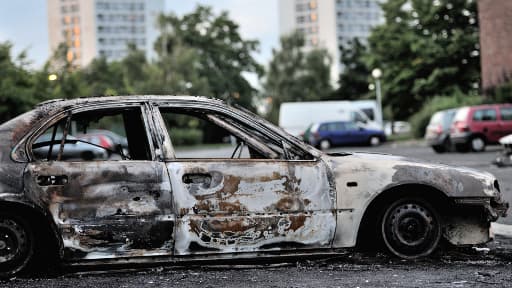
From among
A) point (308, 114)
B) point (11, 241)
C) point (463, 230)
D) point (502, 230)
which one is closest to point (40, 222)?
point (11, 241)

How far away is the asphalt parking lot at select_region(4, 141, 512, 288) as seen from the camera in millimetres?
5191

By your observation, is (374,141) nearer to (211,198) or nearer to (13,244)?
(211,198)

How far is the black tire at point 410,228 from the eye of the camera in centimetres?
599

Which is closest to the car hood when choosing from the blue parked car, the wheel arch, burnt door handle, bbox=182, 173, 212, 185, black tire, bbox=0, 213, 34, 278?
burnt door handle, bbox=182, 173, 212, 185

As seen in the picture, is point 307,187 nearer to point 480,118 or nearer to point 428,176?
point 428,176

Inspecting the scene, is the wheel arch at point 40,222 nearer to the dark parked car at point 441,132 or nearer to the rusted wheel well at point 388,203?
the rusted wheel well at point 388,203

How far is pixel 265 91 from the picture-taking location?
95.1 metres

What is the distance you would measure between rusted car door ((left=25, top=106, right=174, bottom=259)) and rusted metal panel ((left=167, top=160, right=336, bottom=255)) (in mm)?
135

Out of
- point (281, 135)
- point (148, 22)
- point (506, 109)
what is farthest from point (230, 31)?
point (148, 22)

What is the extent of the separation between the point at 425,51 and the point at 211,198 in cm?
4102

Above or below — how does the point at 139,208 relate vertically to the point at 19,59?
below

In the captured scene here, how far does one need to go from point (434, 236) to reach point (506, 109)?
22065 millimetres

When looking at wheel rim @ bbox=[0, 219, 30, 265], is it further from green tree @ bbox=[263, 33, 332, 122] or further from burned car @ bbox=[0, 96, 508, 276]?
green tree @ bbox=[263, 33, 332, 122]

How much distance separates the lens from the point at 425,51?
4494 cm
